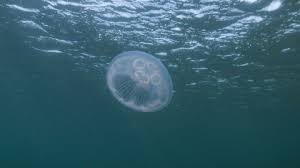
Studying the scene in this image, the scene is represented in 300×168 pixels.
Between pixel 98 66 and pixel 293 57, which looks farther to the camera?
pixel 98 66

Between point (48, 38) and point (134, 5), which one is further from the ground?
point (134, 5)

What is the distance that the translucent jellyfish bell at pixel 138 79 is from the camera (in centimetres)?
852

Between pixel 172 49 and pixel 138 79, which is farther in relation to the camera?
pixel 172 49

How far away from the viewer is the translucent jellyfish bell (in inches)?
335

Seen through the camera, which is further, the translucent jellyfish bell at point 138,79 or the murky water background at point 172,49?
the murky water background at point 172,49

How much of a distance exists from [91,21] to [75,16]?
69cm

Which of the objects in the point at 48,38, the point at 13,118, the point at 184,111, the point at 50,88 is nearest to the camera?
the point at 48,38

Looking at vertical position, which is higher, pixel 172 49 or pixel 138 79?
pixel 172 49

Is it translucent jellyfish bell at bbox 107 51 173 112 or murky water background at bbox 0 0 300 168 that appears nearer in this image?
translucent jellyfish bell at bbox 107 51 173 112

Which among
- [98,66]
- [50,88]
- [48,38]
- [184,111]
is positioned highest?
[48,38]

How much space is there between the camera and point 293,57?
16.0 metres

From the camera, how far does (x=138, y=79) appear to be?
27.9ft

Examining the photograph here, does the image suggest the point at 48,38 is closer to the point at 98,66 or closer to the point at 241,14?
the point at 98,66

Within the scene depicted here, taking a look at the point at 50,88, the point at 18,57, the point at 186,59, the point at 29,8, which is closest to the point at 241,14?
the point at 186,59
